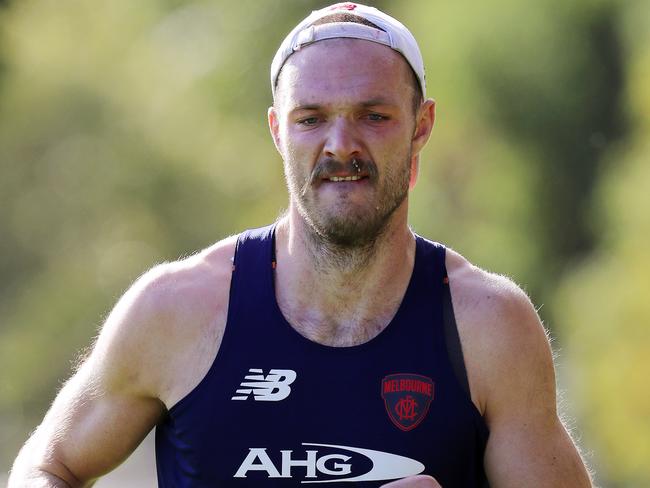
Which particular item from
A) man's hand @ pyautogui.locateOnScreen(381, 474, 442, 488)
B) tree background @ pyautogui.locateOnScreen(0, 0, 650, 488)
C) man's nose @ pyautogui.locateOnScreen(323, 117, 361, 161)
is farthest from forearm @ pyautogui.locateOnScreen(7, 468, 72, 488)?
tree background @ pyautogui.locateOnScreen(0, 0, 650, 488)

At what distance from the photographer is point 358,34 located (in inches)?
186

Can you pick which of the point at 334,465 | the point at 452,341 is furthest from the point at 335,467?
the point at 452,341

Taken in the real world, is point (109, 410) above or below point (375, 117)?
below

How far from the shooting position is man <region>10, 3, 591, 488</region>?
4.52 meters

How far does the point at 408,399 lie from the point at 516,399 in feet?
1.21

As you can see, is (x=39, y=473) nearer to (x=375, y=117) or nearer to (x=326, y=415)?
(x=326, y=415)

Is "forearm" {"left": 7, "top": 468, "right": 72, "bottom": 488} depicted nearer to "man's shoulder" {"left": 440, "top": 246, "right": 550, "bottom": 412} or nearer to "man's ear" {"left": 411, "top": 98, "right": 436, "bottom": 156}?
"man's shoulder" {"left": 440, "top": 246, "right": 550, "bottom": 412}

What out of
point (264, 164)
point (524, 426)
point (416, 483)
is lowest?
point (416, 483)

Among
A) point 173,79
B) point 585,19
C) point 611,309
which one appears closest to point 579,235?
point 585,19

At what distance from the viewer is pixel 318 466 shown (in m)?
4.49

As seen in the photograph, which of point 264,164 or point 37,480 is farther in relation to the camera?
point 264,164

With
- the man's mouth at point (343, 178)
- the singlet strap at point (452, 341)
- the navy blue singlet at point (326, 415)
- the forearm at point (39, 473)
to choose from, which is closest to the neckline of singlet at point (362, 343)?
the navy blue singlet at point (326, 415)

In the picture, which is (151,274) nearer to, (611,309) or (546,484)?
(546,484)

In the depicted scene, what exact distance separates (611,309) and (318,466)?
11.1 m
